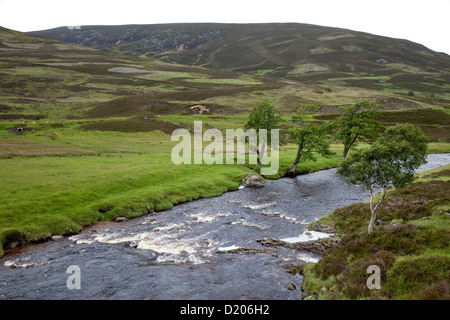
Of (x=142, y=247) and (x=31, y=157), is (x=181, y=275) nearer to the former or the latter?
(x=142, y=247)

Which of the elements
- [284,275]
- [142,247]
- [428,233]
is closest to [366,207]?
[428,233]

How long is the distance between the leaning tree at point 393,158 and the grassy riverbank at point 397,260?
11.7 ft

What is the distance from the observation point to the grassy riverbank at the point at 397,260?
17.1 m

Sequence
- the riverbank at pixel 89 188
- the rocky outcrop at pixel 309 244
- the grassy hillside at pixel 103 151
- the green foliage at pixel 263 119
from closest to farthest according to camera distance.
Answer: the rocky outcrop at pixel 309 244 < the riverbank at pixel 89 188 < the grassy hillside at pixel 103 151 < the green foliage at pixel 263 119

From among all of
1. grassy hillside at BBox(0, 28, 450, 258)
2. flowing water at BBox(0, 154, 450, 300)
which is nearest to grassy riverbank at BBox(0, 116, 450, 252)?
grassy hillside at BBox(0, 28, 450, 258)

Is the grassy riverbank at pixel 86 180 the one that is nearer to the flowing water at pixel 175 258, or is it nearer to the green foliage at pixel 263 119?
the flowing water at pixel 175 258

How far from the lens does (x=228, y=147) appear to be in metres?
86.3

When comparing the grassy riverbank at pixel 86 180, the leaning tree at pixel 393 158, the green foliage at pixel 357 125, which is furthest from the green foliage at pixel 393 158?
the green foliage at pixel 357 125

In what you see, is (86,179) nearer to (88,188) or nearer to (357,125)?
(88,188)

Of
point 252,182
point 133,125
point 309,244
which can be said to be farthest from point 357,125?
point 133,125

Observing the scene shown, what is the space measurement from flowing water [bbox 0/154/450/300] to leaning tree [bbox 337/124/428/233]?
910 centimetres

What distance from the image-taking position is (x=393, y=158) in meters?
24.9

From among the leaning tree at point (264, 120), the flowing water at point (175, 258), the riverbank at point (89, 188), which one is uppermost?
the leaning tree at point (264, 120)
